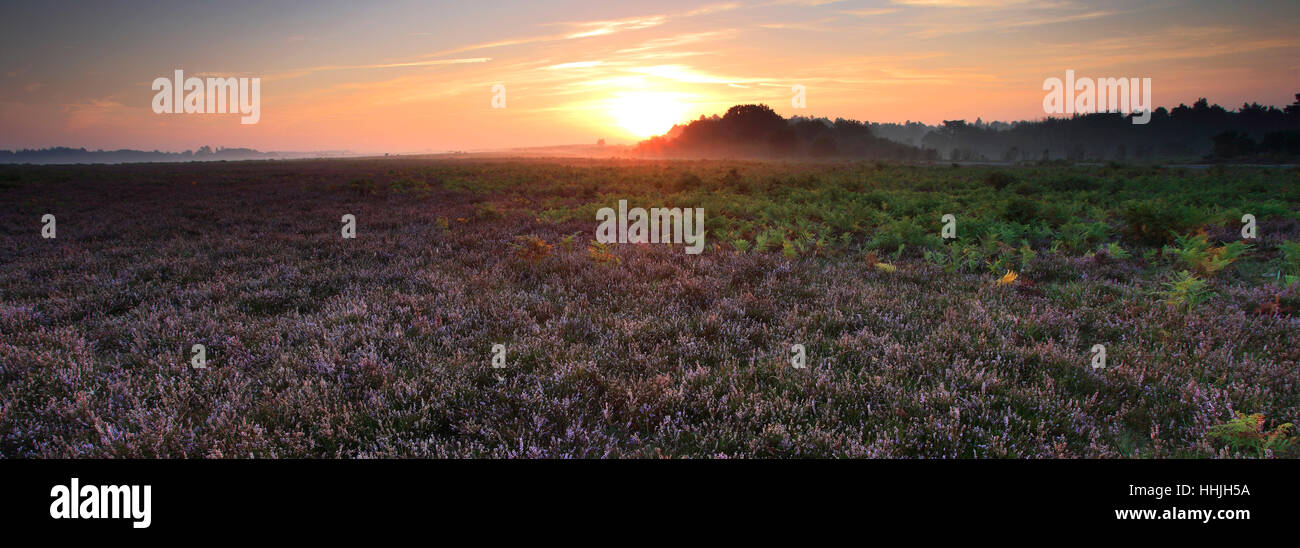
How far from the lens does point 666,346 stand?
4938 millimetres

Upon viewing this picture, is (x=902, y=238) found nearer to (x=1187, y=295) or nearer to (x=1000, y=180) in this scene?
(x=1187, y=295)

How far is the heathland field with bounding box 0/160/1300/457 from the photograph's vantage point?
3289 millimetres

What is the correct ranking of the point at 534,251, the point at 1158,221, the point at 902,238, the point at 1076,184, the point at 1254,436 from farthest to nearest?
the point at 1076,184
the point at 902,238
the point at 1158,221
the point at 534,251
the point at 1254,436

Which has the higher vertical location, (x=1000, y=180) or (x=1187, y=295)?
(x=1000, y=180)

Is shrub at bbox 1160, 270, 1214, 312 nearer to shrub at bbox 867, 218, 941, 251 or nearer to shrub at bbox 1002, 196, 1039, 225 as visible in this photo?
shrub at bbox 867, 218, 941, 251

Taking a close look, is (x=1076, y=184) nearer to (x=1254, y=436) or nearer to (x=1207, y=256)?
(x=1207, y=256)

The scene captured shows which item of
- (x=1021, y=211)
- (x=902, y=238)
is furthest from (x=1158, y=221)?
(x=902, y=238)

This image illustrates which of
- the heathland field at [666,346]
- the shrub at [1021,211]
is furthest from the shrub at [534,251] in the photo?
the shrub at [1021,211]

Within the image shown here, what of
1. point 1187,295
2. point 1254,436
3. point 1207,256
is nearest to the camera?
point 1254,436

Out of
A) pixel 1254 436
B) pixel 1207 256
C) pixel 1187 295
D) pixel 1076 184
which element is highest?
pixel 1076 184

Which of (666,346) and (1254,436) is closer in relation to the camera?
(1254,436)

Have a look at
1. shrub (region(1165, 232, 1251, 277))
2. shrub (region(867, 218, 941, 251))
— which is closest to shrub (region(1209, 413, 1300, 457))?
shrub (region(1165, 232, 1251, 277))
